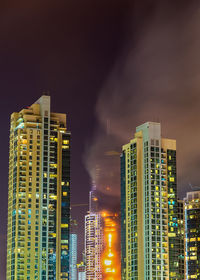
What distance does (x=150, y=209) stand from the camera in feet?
514

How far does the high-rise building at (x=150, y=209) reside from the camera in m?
155

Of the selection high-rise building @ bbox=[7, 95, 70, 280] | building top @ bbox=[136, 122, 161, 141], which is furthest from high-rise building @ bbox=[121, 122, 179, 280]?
high-rise building @ bbox=[7, 95, 70, 280]

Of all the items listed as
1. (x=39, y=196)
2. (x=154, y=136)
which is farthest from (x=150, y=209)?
(x=39, y=196)

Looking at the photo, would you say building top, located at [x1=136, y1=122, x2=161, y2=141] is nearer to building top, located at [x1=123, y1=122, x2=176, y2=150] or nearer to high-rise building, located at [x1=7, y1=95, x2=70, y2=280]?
building top, located at [x1=123, y1=122, x2=176, y2=150]

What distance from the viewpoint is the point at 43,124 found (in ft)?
519

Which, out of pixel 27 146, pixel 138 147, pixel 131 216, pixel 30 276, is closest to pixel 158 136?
pixel 138 147

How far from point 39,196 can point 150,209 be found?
23569 millimetres

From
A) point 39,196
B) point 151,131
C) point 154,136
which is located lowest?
point 39,196

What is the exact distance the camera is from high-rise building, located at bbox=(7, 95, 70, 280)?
149m

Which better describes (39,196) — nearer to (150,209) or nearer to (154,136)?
(150,209)

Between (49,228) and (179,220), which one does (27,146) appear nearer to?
(49,228)

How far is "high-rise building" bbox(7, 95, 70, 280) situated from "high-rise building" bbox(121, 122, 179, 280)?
1534 centimetres

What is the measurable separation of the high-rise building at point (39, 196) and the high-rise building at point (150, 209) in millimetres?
15343

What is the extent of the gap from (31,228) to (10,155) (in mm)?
18635
